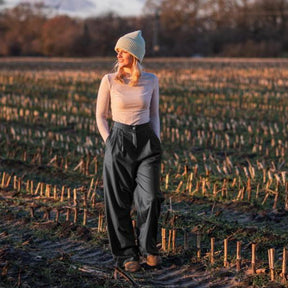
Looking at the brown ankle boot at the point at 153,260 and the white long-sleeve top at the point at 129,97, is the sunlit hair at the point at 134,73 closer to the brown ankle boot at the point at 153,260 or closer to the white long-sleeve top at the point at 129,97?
the white long-sleeve top at the point at 129,97

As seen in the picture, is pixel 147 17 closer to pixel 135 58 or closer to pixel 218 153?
pixel 218 153

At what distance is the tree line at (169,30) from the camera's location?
222 feet

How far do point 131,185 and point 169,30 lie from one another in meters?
75.3

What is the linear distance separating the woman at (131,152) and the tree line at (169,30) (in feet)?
195

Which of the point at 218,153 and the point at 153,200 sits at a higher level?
the point at 153,200

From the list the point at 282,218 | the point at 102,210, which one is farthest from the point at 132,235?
the point at 282,218

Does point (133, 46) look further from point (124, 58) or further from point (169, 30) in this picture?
point (169, 30)

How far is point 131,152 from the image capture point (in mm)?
6277

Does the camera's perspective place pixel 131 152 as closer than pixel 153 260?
Yes

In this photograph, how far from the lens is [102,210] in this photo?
28.5 feet

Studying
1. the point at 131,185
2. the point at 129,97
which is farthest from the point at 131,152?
the point at 129,97

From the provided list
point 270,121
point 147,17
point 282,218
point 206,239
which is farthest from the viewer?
point 147,17

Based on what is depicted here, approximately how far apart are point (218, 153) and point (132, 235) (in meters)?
7.27

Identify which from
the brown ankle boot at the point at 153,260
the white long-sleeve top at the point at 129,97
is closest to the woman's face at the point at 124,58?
the white long-sleeve top at the point at 129,97
